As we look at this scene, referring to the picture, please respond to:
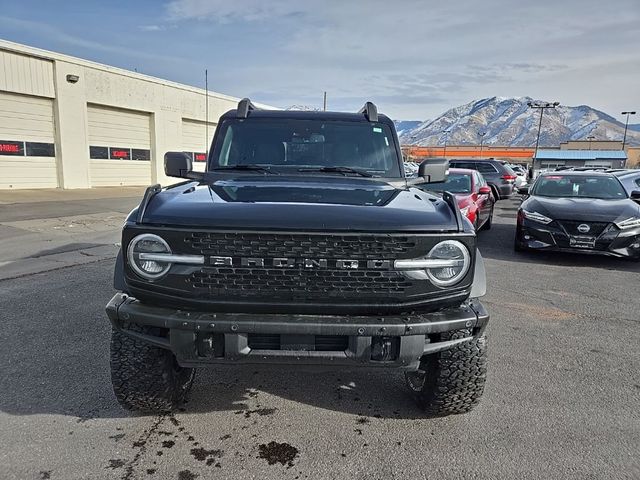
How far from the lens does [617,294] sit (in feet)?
19.4

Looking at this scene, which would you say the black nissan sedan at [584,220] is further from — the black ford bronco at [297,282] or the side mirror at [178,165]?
the side mirror at [178,165]

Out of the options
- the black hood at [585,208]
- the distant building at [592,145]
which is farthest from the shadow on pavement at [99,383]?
the distant building at [592,145]

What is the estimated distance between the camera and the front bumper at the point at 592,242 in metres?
7.14

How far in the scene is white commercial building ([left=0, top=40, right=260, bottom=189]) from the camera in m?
16.0

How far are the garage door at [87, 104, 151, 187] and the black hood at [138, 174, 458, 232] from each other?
60.4 ft

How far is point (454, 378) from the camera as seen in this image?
8.90ft

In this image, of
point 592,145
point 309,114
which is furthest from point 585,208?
point 592,145

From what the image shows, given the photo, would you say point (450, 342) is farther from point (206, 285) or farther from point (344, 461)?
point (206, 285)

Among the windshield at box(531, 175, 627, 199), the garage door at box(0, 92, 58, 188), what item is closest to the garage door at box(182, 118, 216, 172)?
the garage door at box(0, 92, 58, 188)

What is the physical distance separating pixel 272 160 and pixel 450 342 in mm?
2091

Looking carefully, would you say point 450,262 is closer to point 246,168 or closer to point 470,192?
point 246,168

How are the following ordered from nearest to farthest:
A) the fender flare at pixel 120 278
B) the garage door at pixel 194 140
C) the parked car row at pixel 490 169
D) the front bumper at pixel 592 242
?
Answer: the fender flare at pixel 120 278
the front bumper at pixel 592 242
the parked car row at pixel 490 169
the garage door at pixel 194 140

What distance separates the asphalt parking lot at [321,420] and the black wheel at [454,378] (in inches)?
4.9

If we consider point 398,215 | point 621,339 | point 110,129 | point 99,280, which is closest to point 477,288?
point 398,215
